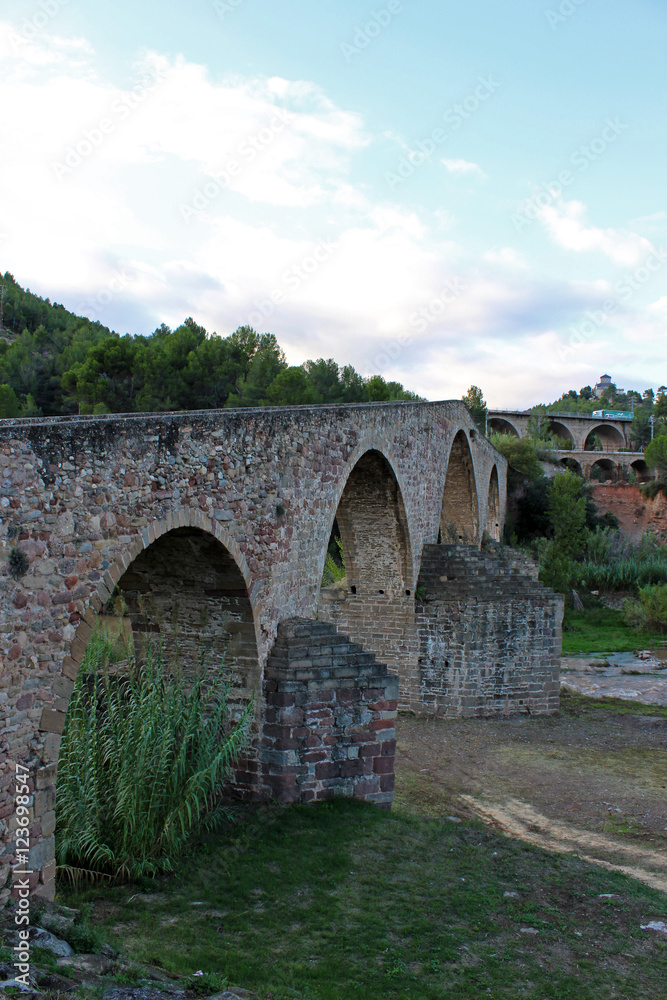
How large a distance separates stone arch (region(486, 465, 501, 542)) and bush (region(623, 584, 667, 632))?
6.75m

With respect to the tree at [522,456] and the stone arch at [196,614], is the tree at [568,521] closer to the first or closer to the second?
the tree at [522,456]

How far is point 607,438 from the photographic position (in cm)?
5325

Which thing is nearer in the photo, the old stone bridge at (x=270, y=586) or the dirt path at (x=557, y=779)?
the old stone bridge at (x=270, y=586)

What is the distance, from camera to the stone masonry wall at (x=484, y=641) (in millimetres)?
11227

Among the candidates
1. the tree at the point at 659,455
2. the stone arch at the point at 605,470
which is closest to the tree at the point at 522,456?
the tree at the point at 659,455

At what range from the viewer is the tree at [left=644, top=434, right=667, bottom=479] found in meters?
30.6

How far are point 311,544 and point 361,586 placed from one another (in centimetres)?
446

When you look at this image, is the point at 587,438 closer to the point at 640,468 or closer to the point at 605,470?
the point at 605,470

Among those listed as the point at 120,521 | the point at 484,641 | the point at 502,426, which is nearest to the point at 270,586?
the point at 120,521

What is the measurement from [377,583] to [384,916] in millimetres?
6987

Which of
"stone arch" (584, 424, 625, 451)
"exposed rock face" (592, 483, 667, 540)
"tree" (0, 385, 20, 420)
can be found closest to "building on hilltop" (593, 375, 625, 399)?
"stone arch" (584, 424, 625, 451)

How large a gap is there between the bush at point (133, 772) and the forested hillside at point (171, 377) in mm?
13945

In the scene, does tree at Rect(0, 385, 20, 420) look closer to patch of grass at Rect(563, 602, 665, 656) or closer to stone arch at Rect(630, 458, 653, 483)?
patch of grass at Rect(563, 602, 665, 656)

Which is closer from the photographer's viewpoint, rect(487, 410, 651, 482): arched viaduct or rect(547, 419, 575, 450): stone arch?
rect(487, 410, 651, 482): arched viaduct
